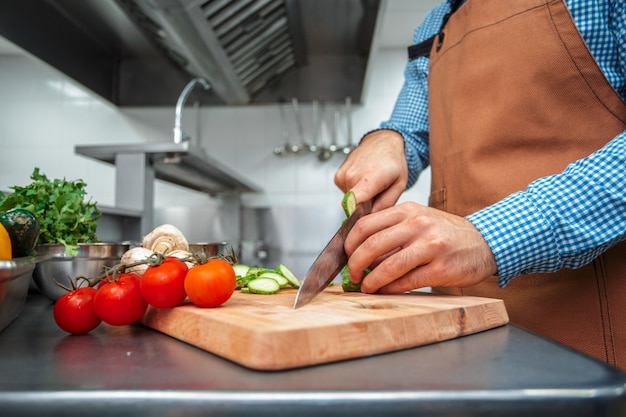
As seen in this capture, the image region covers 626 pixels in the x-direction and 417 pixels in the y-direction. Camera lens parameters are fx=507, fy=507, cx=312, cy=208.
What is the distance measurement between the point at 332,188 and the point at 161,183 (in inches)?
41.2

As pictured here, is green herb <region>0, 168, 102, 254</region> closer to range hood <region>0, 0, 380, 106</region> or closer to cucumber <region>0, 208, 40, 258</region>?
cucumber <region>0, 208, 40, 258</region>

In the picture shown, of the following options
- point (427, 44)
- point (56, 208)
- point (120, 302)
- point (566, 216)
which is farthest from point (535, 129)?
point (56, 208)

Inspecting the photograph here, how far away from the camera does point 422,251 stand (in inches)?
26.7

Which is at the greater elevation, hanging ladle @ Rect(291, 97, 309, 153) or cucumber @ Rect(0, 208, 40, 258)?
hanging ladle @ Rect(291, 97, 309, 153)

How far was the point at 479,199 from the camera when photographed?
0.95 m

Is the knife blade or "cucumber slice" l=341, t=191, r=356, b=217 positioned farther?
"cucumber slice" l=341, t=191, r=356, b=217

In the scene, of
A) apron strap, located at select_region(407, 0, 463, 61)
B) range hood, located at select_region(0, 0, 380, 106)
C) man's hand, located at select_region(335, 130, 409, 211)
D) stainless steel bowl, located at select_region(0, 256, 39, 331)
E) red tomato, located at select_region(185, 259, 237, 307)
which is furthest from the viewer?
range hood, located at select_region(0, 0, 380, 106)

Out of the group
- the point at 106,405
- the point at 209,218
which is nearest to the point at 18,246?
the point at 106,405

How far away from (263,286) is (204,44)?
1401mm

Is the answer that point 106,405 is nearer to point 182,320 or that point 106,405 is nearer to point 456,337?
point 182,320

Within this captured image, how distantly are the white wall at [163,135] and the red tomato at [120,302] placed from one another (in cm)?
251

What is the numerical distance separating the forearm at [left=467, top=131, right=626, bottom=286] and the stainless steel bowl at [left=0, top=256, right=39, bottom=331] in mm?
566

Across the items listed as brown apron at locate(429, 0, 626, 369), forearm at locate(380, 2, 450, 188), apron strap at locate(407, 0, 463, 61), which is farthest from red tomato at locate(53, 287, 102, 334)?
apron strap at locate(407, 0, 463, 61)

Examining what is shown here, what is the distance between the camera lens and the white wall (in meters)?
3.12
